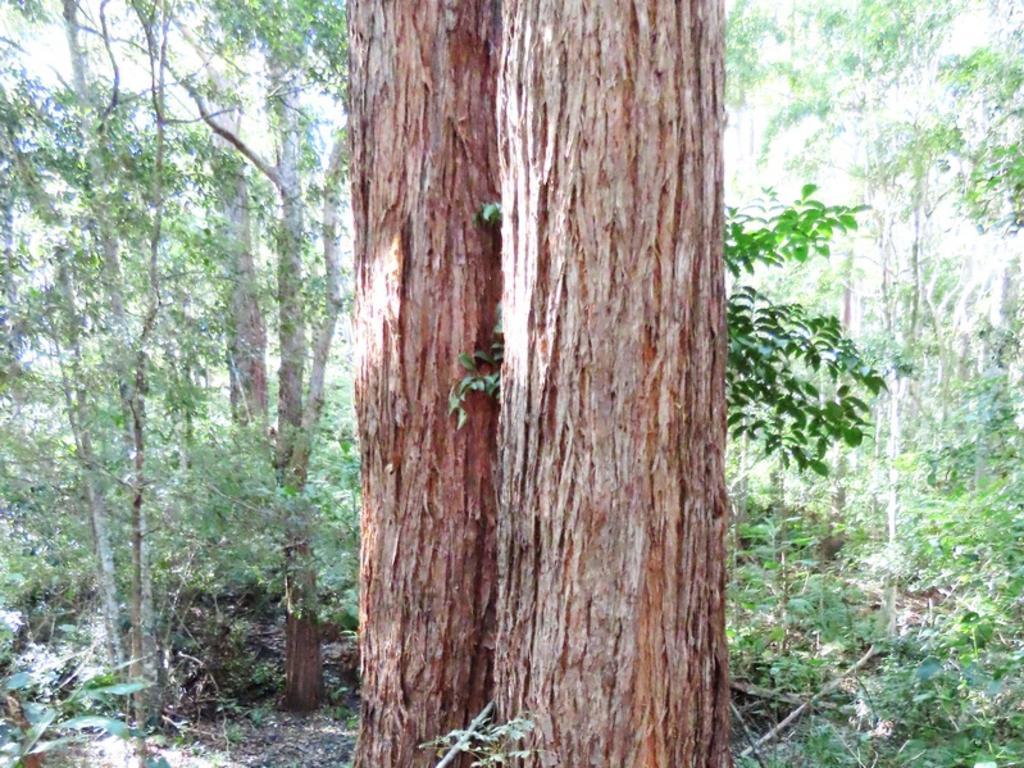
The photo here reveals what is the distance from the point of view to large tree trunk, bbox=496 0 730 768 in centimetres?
143

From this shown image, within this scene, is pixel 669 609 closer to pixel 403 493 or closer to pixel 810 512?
pixel 403 493

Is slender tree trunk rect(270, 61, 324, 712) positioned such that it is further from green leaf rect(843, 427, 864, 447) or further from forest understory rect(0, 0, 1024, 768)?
green leaf rect(843, 427, 864, 447)

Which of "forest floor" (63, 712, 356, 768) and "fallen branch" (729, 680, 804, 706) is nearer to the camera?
"fallen branch" (729, 680, 804, 706)

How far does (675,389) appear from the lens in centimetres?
146

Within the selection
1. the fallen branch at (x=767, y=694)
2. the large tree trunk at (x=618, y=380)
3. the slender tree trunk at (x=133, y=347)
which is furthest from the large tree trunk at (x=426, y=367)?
the slender tree trunk at (x=133, y=347)

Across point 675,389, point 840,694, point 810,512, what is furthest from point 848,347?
point 810,512

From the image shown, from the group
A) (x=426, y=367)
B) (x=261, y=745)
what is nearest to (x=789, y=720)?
(x=426, y=367)

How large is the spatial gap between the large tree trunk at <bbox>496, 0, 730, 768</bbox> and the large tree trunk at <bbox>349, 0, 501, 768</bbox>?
37 centimetres

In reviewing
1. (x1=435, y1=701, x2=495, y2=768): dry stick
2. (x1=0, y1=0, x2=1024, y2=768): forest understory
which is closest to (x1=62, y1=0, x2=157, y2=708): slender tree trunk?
(x1=0, y1=0, x2=1024, y2=768): forest understory

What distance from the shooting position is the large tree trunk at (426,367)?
1.84m

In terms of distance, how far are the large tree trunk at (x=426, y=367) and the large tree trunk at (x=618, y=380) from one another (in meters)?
0.37

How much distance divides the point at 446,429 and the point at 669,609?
743 mm

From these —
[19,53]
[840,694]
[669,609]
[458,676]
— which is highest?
[19,53]

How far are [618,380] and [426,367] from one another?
63 centimetres
